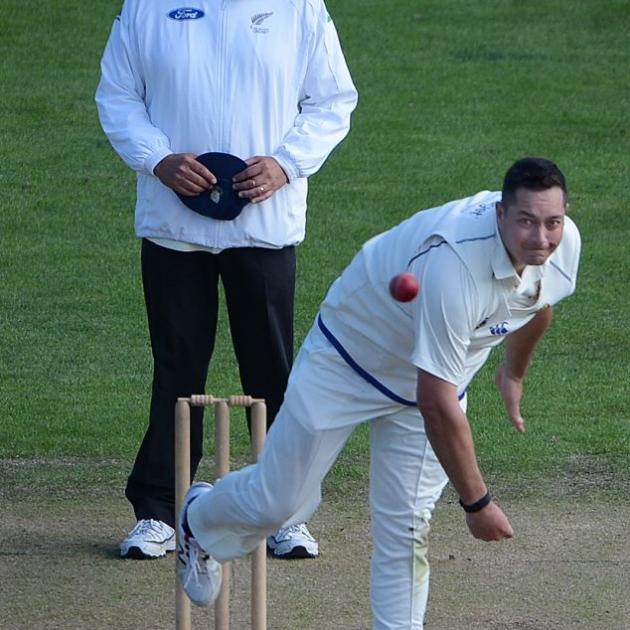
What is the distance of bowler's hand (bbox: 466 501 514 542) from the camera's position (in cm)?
386

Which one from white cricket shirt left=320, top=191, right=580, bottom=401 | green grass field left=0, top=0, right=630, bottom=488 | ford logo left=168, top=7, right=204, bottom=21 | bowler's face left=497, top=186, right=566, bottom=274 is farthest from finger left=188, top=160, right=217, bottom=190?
green grass field left=0, top=0, right=630, bottom=488

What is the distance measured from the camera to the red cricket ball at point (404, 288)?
364 cm

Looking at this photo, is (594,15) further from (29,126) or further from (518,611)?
(518,611)

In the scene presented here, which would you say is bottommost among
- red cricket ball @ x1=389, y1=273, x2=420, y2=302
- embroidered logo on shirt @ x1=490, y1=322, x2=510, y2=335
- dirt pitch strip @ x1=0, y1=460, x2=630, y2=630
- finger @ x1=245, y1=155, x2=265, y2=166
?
dirt pitch strip @ x1=0, y1=460, x2=630, y2=630

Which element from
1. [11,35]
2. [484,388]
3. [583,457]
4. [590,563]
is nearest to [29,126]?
[11,35]

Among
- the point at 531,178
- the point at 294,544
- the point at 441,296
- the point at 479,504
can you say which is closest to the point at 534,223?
the point at 531,178

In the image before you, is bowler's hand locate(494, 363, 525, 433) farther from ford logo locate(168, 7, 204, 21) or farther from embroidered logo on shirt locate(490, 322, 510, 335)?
ford logo locate(168, 7, 204, 21)

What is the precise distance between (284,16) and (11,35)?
9299mm

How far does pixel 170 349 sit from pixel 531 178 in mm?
1892

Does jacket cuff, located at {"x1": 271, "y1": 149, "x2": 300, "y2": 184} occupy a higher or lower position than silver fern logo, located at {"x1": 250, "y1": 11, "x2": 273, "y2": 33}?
lower

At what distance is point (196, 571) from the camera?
14.0 ft

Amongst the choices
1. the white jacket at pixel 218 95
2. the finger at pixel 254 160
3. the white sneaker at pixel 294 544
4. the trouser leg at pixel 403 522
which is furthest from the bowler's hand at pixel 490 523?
the finger at pixel 254 160

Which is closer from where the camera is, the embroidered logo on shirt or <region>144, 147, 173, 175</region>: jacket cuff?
the embroidered logo on shirt

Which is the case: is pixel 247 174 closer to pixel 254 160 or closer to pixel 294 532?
pixel 254 160
